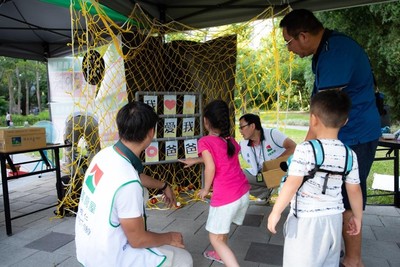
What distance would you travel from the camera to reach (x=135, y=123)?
1309 mm

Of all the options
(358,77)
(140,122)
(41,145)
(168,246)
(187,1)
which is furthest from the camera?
(187,1)

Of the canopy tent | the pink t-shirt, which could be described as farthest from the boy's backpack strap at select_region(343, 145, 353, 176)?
the canopy tent

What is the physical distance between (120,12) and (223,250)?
2485mm

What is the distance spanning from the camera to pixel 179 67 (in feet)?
12.3

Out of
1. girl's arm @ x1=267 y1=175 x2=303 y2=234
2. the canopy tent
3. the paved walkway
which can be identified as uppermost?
the canopy tent

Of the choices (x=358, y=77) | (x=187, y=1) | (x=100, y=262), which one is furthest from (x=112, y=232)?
(x=187, y=1)

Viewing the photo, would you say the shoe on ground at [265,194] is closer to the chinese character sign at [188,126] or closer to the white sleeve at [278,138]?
the white sleeve at [278,138]

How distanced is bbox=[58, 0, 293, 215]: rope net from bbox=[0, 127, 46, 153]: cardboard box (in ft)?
1.03

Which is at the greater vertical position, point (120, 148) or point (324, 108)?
point (324, 108)

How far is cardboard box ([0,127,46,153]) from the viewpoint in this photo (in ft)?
8.71

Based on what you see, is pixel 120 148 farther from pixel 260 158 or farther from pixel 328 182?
pixel 260 158

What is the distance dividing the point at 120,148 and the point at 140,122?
5.9 inches

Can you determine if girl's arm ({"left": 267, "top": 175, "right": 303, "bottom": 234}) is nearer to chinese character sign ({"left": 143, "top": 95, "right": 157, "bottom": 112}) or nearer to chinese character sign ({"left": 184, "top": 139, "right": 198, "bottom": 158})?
chinese character sign ({"left": 143, "top": 95, "right": 157, "bottom": 112})

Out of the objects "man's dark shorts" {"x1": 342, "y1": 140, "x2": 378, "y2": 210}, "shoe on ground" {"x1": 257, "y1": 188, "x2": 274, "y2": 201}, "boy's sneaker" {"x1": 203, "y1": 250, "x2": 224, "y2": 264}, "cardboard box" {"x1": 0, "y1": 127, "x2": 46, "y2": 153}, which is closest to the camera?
"man's dark shorts" {"x1": 342, "y1": 140, "x2": 378, "y2": 210}
